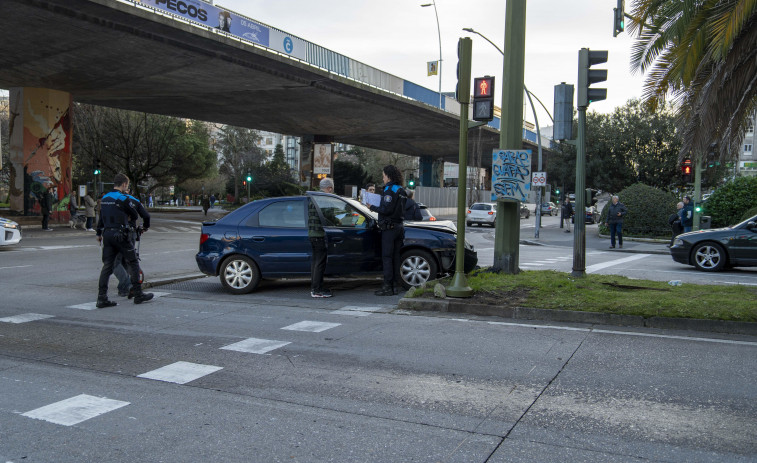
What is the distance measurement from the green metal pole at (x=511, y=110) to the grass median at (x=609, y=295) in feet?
1.36

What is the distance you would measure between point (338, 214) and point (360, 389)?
5.06 meters

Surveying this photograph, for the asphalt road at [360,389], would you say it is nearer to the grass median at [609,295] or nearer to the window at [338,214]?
the grass median at [609,295]

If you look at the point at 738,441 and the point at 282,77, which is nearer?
the point at 738,441

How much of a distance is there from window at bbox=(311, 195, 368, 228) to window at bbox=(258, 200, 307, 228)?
1.48ft

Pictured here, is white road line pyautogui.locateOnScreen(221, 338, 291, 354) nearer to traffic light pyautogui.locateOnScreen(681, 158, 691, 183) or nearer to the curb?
the curb

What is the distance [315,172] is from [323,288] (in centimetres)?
3617

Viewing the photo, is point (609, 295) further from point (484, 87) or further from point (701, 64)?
point (701, 64)

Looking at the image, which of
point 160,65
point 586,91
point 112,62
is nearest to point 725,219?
point 586,91

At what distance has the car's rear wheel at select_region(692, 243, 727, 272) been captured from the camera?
13.8 m

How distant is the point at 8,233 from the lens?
17453 millimetres

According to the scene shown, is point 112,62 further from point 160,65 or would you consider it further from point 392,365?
point 392,365

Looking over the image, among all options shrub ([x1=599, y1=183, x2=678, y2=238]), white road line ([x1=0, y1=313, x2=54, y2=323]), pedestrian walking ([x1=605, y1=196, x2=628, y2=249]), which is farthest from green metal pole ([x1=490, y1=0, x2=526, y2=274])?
shrub ([x1=599, y1=183, x2=678, y2=238])

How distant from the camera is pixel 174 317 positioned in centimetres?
789

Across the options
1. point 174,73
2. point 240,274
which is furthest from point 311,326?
point 174,73
